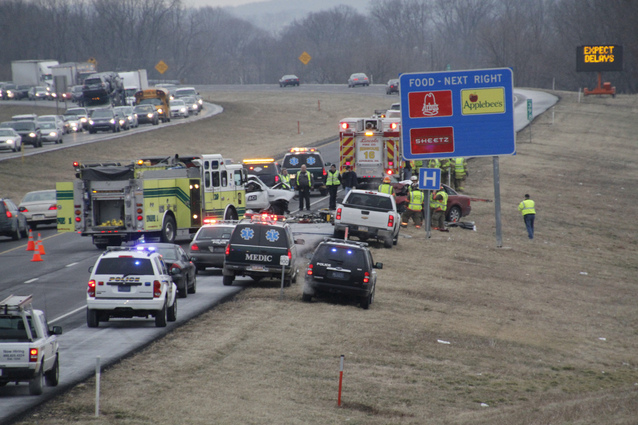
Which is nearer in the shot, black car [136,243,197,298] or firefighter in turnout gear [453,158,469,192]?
black car [136,243,197,298]

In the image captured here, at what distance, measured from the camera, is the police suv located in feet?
57.9

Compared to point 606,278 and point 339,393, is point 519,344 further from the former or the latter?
point 606,278

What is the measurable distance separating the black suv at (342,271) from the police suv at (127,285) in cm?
429

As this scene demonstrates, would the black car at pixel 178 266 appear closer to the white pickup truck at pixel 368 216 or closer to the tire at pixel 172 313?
the tire at pixel 172 313

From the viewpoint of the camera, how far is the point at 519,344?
20.7 metres

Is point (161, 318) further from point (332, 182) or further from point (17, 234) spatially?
point (332, 182)

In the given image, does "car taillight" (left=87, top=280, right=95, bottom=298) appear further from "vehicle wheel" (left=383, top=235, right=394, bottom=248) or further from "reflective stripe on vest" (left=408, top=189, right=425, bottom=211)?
"reflective stripe on vest" (left=408, top=189, right=425, bottom=211)

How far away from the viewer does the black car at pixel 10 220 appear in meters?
32.6

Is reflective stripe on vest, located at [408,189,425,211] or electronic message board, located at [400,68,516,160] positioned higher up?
electronic message board, located at [400,68,516,160]

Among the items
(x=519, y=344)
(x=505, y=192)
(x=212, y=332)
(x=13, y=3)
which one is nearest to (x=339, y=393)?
(x=212, y=332)

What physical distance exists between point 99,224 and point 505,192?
26.8m

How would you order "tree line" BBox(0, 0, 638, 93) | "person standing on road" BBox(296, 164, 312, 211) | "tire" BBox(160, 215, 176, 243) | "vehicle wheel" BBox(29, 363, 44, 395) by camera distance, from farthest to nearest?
"tree line" BBox(0, 0, 638, 93)
"person standing on road" BBox(296, 164, 312, 211)
"tire" BBox(160, 215, 176, 243)
"vehicle wheel" BBox(29, 363, 44, 395)

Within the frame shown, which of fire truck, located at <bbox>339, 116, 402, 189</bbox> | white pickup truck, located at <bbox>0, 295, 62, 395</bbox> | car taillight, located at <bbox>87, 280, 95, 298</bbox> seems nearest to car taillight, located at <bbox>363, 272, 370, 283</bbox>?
car taillight, located at <bbox>87, 280, 95, 298</bbox>

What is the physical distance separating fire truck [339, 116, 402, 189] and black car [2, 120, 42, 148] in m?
27.9
